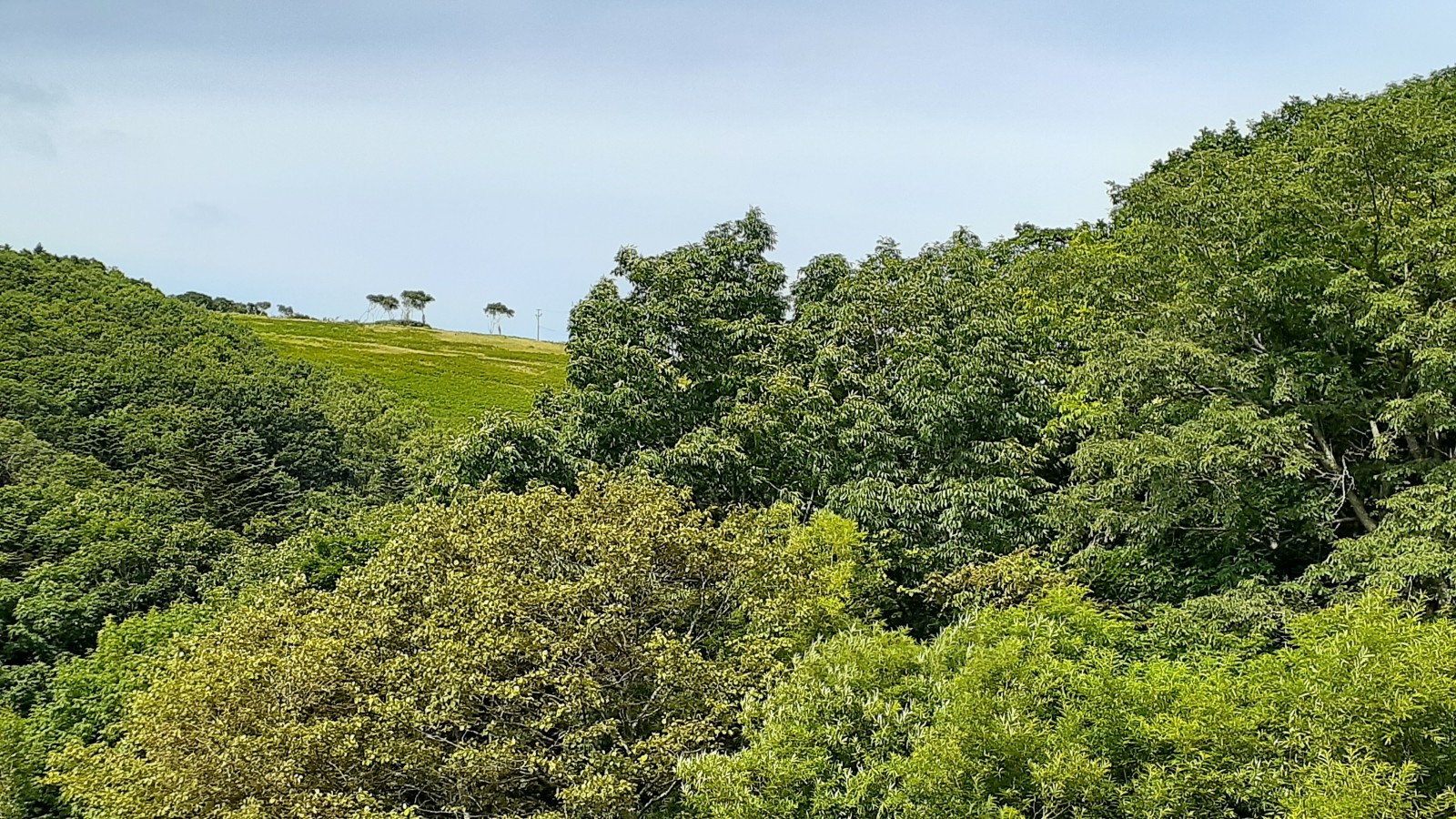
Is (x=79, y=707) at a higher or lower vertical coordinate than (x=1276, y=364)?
lower

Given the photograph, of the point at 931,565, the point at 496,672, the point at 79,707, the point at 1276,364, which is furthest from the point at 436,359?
the point at 1276,364

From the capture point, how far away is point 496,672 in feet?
48.6

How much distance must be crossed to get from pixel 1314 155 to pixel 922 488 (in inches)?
374

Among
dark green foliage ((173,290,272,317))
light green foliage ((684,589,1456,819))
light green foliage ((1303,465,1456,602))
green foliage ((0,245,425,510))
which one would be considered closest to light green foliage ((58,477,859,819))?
light green foliage ((684,589,1456,819))

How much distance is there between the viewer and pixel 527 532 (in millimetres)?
16750

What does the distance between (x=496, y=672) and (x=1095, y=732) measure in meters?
8.69

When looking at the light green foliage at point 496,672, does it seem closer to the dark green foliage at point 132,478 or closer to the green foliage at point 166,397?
the dark green foliage at point 132,478

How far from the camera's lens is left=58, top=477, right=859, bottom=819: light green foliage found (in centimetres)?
1376

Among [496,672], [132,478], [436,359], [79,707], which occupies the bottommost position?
[79,707]

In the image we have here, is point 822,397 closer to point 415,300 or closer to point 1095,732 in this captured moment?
point 1095,732

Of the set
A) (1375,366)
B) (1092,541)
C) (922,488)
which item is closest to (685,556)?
(922,488)

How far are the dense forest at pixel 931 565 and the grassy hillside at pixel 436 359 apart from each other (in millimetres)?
58699

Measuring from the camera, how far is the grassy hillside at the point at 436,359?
94500mm

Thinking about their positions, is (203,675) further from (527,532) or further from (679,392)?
(679,392)
